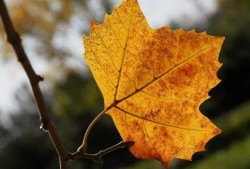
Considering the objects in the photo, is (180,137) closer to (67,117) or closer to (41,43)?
(67,117)

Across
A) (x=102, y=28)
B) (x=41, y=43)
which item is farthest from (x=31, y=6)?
(x=102, y=28)

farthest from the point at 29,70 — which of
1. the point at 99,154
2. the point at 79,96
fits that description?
the point at 79,96

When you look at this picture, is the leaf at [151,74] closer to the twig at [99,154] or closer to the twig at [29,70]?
the twig at [99,154]

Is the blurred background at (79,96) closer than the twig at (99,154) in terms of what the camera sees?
No

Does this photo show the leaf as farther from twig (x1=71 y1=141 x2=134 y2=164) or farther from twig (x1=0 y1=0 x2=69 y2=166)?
twig (x1=0 y1=0 x2=69 y2=166)

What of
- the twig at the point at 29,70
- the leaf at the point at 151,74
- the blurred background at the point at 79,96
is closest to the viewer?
the twig at the point at 29,70

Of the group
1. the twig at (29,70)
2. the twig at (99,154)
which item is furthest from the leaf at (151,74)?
the twig at (29,70)

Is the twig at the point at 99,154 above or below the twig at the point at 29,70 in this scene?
below

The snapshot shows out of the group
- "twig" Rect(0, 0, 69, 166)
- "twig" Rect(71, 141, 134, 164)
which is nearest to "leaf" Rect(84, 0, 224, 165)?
"twig" Rect(71, 141, 134, 164)

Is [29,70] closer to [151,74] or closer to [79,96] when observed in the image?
[151,74]
